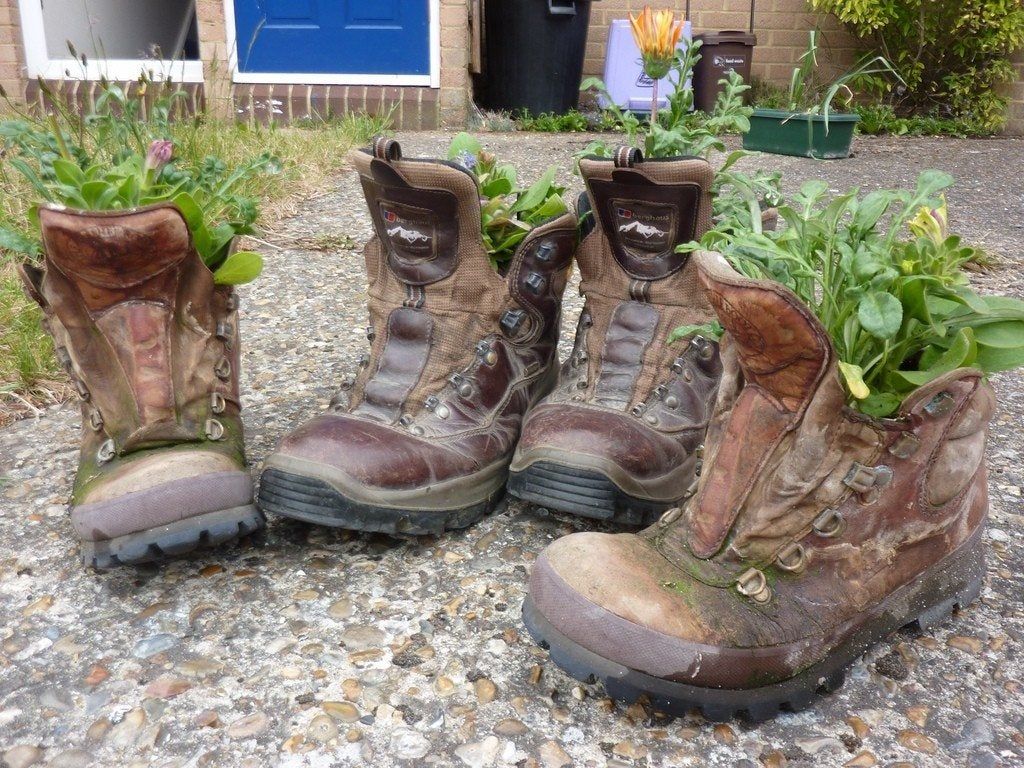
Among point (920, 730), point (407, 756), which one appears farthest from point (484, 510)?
point (920, 730)

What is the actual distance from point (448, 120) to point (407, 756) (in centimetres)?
568

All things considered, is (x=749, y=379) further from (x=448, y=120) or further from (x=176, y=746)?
(x=448, y=120)

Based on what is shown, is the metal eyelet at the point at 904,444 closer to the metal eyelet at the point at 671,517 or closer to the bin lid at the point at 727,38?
the metal eyelet at the point at 671,517

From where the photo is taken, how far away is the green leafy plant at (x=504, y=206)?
1643 millimetres

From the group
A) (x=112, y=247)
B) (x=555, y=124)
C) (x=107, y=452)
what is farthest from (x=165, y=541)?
(x=555, y=124)

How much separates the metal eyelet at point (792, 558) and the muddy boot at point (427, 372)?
557 mm

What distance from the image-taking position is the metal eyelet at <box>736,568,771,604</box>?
1085 mm

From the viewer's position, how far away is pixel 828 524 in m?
1.09

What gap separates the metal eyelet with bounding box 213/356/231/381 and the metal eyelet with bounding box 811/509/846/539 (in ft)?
3.11

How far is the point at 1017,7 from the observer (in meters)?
6.82

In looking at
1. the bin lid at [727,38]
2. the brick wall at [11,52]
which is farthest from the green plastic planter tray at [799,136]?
the brick wall at [11,52]

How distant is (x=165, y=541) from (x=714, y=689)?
758 mm

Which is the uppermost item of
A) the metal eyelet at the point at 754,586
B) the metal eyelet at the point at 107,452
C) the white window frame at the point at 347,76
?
the white window frame at the point at 347,76

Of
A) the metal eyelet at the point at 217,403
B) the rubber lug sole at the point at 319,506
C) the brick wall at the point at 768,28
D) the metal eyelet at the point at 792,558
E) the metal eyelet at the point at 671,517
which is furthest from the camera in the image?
the brick wall at the point at 768,28
